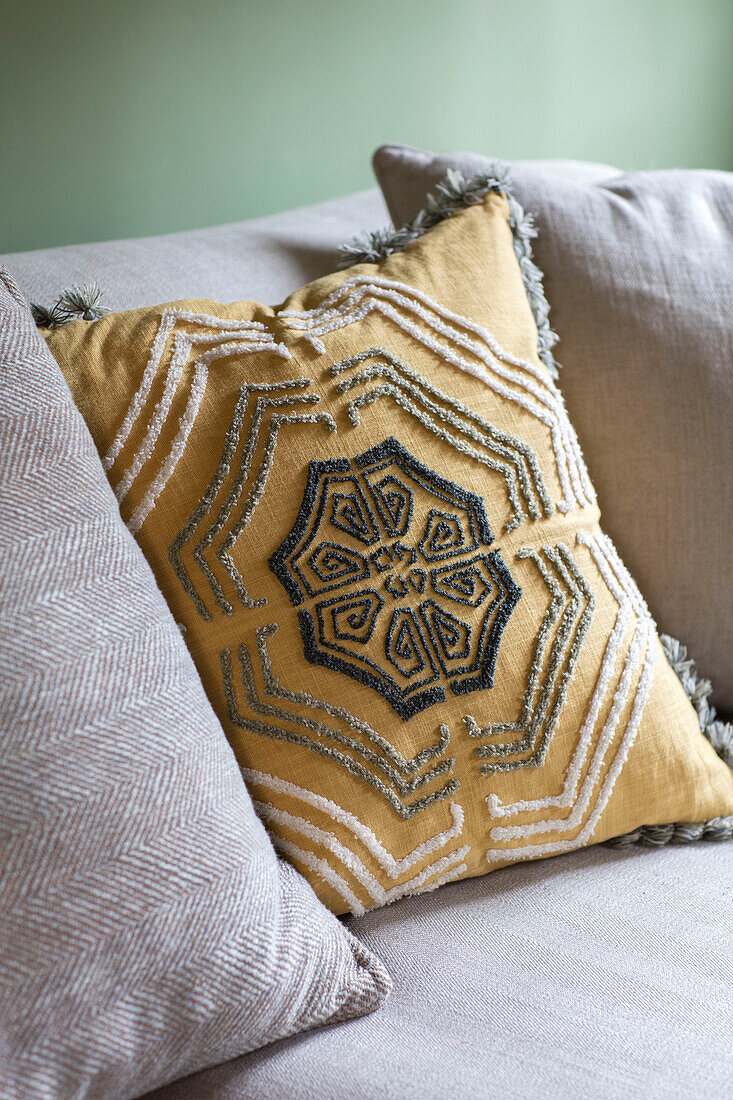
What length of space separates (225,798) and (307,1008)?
145mm

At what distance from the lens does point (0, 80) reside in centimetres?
101

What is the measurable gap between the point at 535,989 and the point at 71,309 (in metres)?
0.65

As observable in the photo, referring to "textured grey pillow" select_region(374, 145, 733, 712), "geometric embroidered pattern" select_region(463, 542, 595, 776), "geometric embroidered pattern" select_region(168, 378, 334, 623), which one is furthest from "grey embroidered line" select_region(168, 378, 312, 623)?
"textured grey pillow" select_region(374, 145, 733, 712)

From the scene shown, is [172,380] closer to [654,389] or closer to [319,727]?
[319,727]

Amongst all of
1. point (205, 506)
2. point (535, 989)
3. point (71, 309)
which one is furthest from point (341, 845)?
point (71, 309)

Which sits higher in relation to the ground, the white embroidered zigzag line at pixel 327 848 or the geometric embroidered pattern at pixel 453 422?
the geometric embroidered pattern at pixel 453 422

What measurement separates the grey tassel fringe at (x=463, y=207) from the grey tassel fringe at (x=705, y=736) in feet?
1.00

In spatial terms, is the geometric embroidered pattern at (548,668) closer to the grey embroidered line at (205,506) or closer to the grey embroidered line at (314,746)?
the grey embroidered line at (314,746)

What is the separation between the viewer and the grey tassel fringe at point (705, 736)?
0.76 m

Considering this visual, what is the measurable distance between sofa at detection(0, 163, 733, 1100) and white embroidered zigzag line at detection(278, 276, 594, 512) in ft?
0.71

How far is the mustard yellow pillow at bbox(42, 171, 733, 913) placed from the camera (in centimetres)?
65

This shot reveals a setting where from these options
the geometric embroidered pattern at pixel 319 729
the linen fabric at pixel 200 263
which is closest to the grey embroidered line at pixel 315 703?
the geometric embroidered pattern at pixel 319 729

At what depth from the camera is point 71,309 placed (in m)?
0.73

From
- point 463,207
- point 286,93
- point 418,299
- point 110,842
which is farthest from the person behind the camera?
point 286,93
